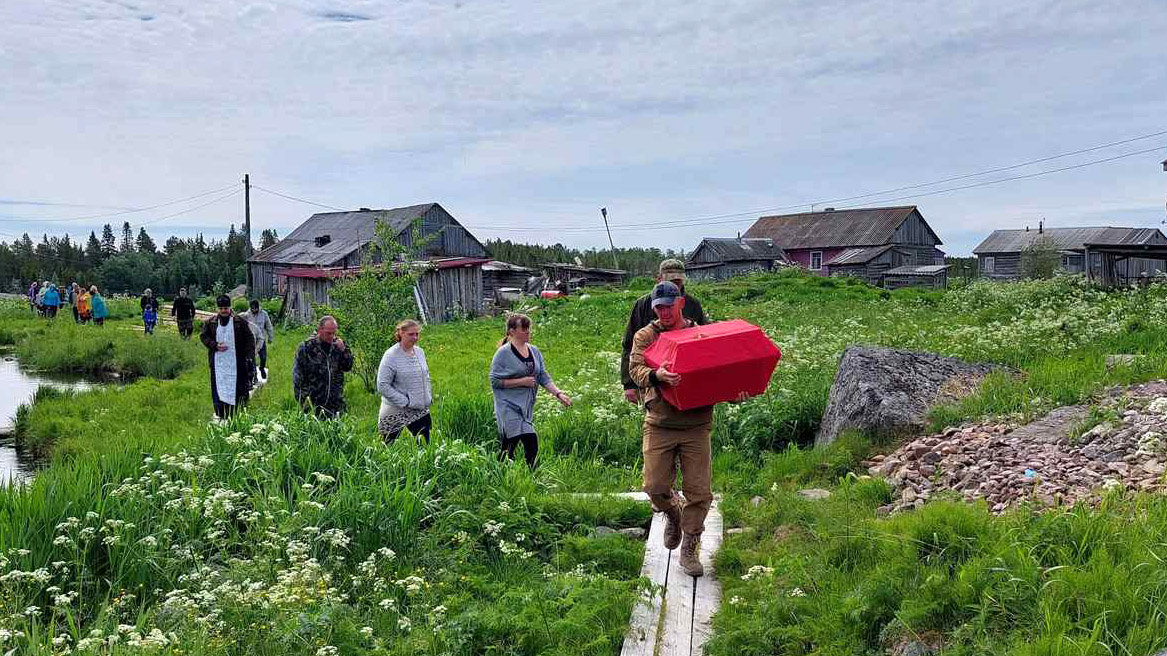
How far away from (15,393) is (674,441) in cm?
1749

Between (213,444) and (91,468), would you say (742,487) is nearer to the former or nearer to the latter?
(213,444)

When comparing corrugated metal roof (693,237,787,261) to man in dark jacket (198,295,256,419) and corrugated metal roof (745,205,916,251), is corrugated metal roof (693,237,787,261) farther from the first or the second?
man in dark jacket (198,295,256,419)

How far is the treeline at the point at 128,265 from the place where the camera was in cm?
7656

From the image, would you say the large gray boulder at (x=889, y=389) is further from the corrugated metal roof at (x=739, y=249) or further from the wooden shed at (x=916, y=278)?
the corrugated metal roof at (x=739, y=249)

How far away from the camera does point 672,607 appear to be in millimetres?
5266

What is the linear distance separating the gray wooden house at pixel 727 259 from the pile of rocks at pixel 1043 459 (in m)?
53.4

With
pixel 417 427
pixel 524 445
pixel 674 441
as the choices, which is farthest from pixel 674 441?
pixel 417 427

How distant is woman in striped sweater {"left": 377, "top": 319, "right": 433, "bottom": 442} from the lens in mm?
8445

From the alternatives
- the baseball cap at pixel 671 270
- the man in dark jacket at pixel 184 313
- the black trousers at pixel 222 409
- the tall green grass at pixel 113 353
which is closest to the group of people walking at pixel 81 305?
the tall green grass at pixel 113 353

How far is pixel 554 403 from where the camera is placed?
11.0 meters

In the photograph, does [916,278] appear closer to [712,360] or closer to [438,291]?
[438,291]

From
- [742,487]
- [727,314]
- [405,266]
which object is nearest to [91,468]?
[742,487]

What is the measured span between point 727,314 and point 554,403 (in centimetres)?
1610

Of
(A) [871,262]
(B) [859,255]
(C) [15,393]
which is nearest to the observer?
(C) [15,393]
